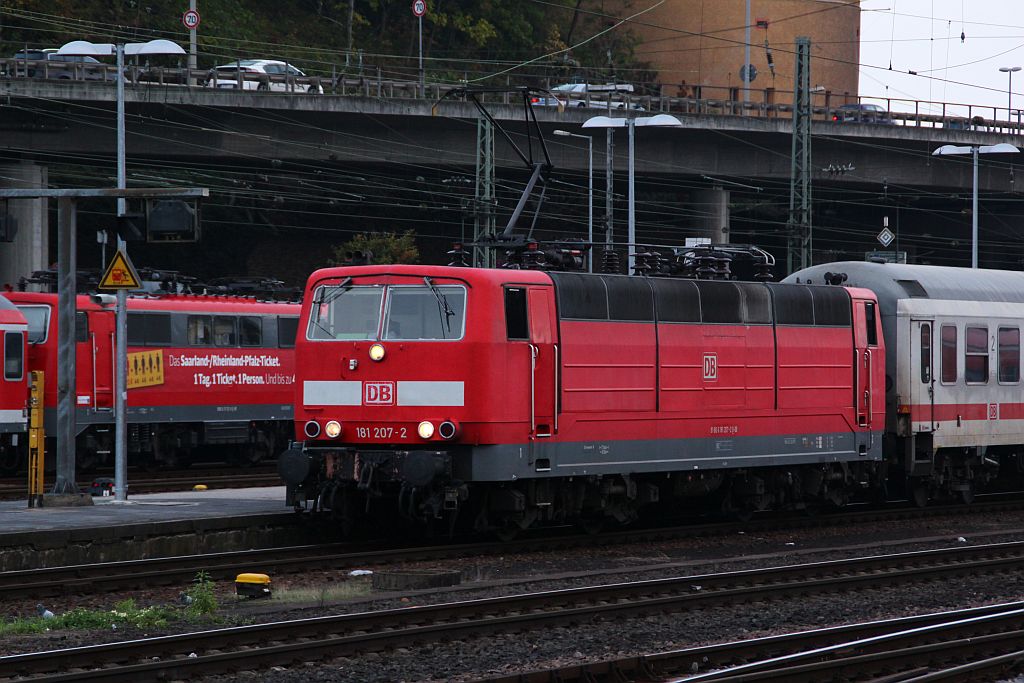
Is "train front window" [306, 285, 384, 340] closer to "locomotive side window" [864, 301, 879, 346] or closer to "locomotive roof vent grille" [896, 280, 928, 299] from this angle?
"locomotive side window" [864, 301, 879, 346]

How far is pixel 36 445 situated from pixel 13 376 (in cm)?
758

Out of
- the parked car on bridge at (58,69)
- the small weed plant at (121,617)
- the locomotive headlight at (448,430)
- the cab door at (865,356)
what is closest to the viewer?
the small weed plant at (121,617)

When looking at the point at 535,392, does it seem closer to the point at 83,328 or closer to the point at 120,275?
the point at 120,275

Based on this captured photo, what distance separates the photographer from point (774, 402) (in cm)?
2111

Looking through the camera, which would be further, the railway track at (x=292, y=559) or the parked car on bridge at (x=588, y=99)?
the parked car on bridge at (x=588, y=99)

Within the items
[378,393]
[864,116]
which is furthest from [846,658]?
[864,116]

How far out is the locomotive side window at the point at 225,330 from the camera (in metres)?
31.5

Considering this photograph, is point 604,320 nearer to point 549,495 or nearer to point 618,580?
point 549,495

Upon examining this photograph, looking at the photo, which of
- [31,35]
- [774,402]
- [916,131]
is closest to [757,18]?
[916,131]

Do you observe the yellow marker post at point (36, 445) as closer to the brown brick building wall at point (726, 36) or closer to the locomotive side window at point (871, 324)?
the locomotive side window at point (871, 324)

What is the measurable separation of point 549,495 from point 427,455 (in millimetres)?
2125

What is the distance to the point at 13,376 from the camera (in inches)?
1089

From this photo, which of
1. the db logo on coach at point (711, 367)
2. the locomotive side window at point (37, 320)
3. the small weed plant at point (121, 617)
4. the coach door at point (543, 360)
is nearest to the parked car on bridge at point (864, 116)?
the locomotive side window at point (37, 320)

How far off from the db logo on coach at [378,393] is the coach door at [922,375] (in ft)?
30.7
